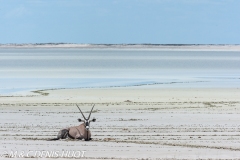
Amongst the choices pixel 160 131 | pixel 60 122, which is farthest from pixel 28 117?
pixel 160 131

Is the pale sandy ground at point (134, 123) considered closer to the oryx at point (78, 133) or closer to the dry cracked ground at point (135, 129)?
the dry cracked ground at point (135, 129)

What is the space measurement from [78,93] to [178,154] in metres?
19.6

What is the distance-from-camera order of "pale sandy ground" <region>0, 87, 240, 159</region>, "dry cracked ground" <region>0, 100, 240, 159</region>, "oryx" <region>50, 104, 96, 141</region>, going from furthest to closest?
"oryx" <region>50, 104, 96, 141</region>
"pale sandy ground" <region>0, 87, 240, 159</region>
"dry cracked ground" <region>0, 100, 240, 159</region>

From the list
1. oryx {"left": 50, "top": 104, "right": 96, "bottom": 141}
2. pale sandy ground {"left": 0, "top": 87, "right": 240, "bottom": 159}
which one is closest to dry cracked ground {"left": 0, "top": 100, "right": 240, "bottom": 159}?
pale sandy ground {"left": 0, "top": 87, "right": 240, "bottom": 159}

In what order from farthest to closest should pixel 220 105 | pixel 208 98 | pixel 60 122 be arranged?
pixel 208 98 < pixel 220 105 < pixel 60 122

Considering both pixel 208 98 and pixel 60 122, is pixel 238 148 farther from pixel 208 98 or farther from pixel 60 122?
pixel 208 98

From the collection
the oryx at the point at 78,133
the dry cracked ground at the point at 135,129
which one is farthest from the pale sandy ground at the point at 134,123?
the oryx at the point at 78,133

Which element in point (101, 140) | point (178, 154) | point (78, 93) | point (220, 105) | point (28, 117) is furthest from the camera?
point (78, 93)

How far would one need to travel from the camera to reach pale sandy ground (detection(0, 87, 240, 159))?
15703 mm

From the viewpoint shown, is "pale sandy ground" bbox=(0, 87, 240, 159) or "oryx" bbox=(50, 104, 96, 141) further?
"oryx" bbox=(50, 104, 96, 141)

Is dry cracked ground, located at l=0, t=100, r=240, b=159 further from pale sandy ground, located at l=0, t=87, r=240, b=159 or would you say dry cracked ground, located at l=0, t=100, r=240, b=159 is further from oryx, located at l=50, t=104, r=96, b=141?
oryx, located at l=50, t=104, r=96, b=141

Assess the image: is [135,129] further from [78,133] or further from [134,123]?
[78,133]

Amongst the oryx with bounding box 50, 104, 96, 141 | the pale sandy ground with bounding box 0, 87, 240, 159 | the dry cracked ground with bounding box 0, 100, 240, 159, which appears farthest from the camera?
the oryx with bounding box 50, 104, 96, 141

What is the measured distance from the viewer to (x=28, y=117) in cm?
2292
